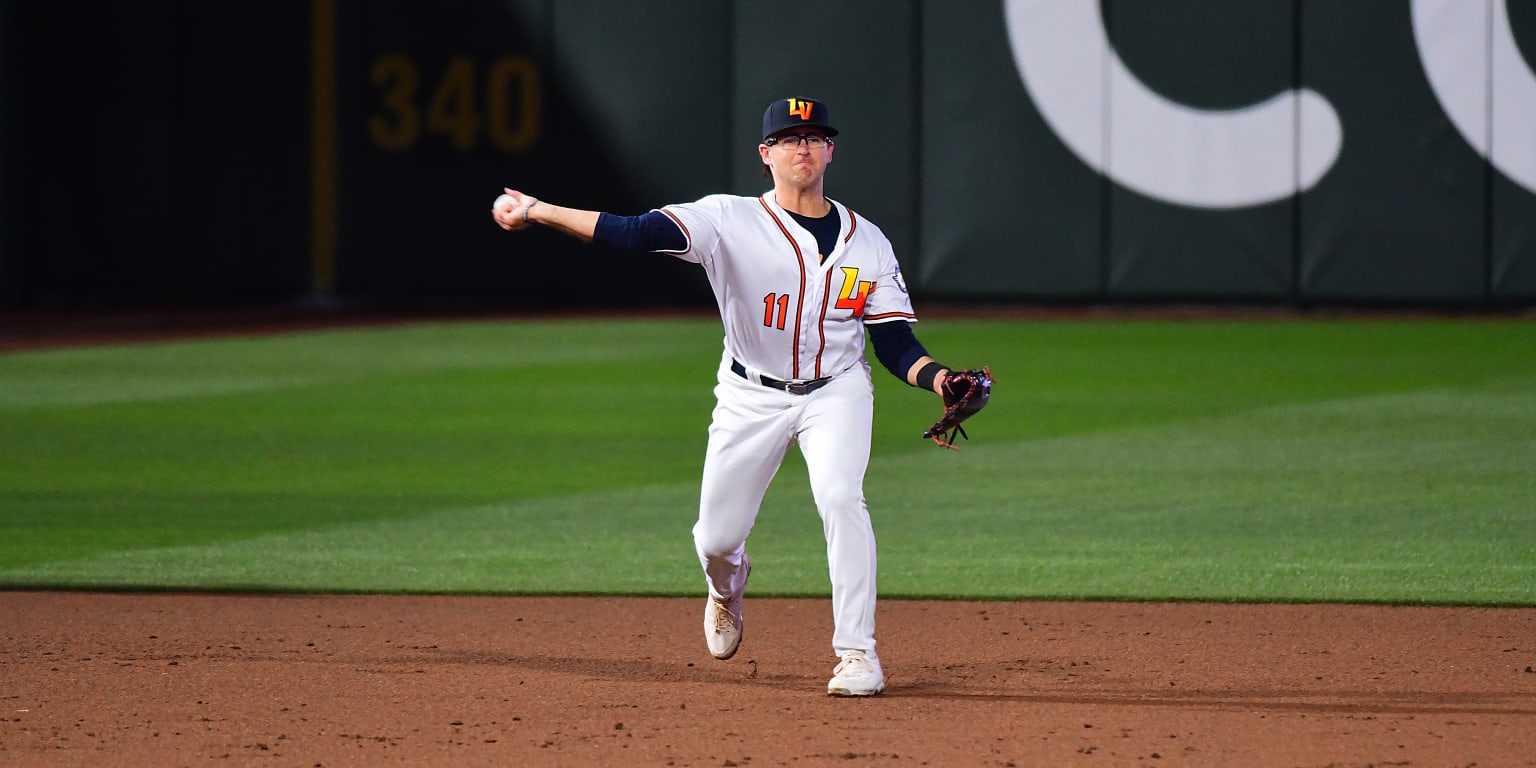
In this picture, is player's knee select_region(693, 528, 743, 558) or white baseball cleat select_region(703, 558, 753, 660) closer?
player's knee select_region(693, 528, 743, 558)

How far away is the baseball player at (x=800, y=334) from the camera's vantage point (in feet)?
17.4

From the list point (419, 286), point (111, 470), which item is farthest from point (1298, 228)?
point (111, 470)

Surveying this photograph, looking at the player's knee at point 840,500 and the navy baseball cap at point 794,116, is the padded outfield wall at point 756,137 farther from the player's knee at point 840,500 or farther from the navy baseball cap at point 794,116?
the player's knee at point 840,500

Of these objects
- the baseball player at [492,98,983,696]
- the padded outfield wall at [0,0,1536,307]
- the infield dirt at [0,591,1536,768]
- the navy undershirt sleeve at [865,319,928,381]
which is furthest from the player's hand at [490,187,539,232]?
the padded outfield wall at [0,0,1536,307]

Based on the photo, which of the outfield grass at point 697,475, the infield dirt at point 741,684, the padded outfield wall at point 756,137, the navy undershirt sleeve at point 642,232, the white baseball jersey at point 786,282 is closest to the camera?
the infield dirt at point 741,684

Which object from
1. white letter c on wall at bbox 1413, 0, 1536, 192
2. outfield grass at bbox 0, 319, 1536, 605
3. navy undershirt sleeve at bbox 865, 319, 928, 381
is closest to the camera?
navy undershirt sleeve at bbox 865, 319, 928, 381

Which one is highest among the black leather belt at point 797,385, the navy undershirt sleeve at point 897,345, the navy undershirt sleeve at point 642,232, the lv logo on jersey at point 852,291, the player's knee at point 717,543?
the navy undershirt sleeve at point 642,232

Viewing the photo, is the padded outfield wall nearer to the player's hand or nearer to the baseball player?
the baseball player

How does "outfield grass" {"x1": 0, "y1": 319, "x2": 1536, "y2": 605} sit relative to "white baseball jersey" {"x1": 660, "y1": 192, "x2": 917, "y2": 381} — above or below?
below

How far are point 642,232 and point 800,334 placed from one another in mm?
547

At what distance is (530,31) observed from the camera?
2030 cm

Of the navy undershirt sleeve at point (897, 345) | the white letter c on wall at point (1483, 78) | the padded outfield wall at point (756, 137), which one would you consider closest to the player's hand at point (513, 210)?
the navy undershirt sleeve at point (897, 345)

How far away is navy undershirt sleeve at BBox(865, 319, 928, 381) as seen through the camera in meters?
5.55

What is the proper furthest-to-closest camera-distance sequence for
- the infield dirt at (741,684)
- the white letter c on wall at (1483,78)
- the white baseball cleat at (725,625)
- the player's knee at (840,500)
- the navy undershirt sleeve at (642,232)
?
the white letter c on wall at (1483,78), the white baseball cleat at (725,625), the player's knee at (840,500), the navy undershirt sleeve at (642,232), the infield dirt at (741,684)
